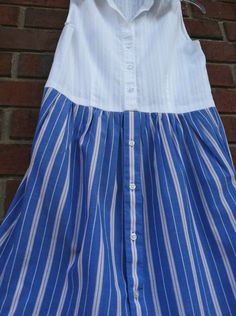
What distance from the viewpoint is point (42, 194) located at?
24.0 inches

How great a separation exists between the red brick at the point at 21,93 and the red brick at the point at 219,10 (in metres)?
0.51

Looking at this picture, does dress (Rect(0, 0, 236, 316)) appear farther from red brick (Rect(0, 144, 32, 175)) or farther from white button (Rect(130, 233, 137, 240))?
red brick (Rect(0, 144, 32, 175))

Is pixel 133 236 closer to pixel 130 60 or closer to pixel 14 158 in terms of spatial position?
pixel 14 158

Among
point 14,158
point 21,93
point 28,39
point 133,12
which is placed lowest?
point 14,158

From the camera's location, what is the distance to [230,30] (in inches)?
38.8

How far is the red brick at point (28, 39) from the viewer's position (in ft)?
2.84

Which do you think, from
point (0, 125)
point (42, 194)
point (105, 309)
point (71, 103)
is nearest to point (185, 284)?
point (105, 309)

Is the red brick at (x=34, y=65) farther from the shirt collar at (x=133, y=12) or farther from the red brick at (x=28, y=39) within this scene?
the shirt collar at (x=133, y=12)

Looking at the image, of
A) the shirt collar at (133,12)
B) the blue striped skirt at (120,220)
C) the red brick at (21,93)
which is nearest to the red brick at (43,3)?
the shirt collar at (133,12)

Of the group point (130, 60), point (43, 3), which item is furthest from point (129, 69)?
point (43, 3)

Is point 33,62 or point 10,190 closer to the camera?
point 10,190

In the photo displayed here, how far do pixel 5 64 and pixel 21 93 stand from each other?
0.09m

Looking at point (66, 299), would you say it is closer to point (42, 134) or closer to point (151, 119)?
point (42, 134)

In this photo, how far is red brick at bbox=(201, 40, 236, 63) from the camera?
94cm
